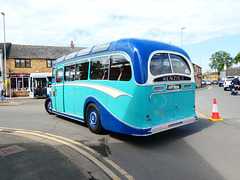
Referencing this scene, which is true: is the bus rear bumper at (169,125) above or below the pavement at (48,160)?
above

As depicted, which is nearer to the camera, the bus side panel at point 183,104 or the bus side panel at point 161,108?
the bus side panel at point 161,108

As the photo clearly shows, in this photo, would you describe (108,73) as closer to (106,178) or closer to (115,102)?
(115,102)

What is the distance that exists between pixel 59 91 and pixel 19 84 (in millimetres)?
25317

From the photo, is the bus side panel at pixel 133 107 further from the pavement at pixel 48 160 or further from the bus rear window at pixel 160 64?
the pavement at pixel 48 160

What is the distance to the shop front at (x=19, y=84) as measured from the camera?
96.5 feet

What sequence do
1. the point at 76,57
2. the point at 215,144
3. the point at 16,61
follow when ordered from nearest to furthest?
the point at 215,144 → the point at 76,57 → the point at 16,61

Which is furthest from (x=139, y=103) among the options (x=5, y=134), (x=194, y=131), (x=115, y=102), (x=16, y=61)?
(x=16, y=61)

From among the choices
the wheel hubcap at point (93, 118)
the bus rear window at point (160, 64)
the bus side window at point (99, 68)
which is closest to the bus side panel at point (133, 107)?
the bus rear window at point (160, 64)

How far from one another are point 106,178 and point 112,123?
198 centimetres

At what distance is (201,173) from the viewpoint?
353 cm

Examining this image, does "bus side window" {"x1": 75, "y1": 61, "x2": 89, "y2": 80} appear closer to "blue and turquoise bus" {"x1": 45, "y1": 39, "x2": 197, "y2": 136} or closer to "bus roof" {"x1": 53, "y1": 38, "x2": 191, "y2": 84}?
"blue and turquoise bus" {"x1": 45, "y1": 39, "x2": 197, "y2": 136}

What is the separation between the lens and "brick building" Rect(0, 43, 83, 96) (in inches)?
1168

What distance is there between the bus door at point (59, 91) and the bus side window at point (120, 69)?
333cm

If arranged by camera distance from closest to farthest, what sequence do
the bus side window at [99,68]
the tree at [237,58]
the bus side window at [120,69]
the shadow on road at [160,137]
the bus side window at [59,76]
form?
the bus side window at [120,69]
the shadow on road at [160,137]
the bus side window at [99,68]
the bus side window at [59,76]
the tree at [237,58]
